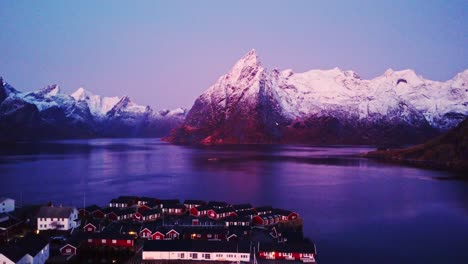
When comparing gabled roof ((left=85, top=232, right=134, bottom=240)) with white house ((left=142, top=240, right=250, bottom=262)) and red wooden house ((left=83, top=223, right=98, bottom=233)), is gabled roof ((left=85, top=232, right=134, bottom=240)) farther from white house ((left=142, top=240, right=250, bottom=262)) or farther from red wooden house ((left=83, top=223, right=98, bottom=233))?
red wooden house ((left=83, top=223, right=98, bottom=233))

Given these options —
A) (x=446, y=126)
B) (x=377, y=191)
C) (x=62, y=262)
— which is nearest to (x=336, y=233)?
(x=62, y=262)

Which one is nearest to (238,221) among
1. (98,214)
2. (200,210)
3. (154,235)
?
(200,210)

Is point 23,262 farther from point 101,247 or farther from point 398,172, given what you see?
point 398,172

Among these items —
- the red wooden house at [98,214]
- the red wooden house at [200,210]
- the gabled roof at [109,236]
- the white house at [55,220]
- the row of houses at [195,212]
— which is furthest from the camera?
the red wooden house at [200,210]

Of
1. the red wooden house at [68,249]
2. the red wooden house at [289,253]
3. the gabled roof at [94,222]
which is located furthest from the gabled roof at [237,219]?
the red wooden house at [68,249]

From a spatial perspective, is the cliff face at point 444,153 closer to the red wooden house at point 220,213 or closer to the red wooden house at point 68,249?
the red wooden house at point 220,213

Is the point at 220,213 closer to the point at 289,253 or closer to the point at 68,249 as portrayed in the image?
the point at 289,253

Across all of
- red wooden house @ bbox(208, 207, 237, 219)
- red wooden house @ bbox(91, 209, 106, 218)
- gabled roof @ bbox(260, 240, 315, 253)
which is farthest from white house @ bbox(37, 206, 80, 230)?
gabled roof @ bbox(260, 240, 315, 253)
